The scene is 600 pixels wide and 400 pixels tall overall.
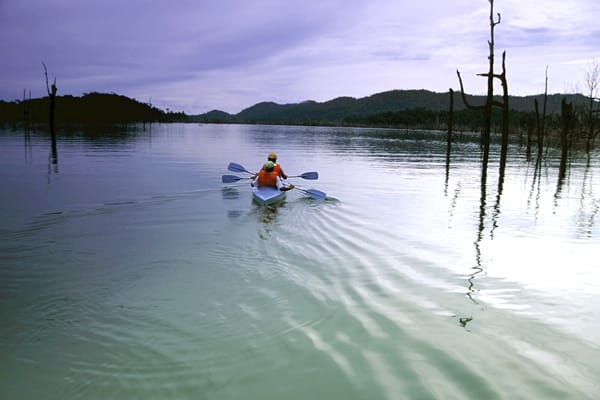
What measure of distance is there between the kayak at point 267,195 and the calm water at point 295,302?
0.48m

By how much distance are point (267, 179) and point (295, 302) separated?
332 inches

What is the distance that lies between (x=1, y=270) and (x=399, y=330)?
5.81m

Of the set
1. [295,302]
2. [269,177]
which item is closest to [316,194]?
[269,177]

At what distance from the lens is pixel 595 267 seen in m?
7.21

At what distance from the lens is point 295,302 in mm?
5531

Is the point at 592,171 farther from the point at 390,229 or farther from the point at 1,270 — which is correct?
the point at 1,270

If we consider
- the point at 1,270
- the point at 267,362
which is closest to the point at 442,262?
the point at 267,362

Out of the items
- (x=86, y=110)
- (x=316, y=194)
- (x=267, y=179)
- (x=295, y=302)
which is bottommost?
(x=295, y=302)

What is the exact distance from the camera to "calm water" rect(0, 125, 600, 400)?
12.7 ft

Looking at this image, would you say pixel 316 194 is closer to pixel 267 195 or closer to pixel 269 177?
pixel 269 177

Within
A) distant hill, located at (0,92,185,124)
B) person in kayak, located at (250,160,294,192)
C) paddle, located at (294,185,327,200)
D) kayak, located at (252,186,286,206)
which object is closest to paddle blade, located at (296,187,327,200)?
paddle, located at (294,185,327,200)

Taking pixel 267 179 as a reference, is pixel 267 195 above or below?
below

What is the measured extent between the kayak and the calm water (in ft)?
A: 1.59

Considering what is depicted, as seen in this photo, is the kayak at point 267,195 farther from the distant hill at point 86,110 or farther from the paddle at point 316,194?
the distant hill at point 86,110
